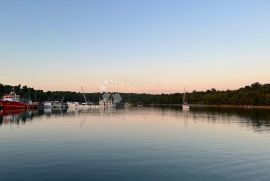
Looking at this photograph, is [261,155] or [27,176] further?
[261,155]

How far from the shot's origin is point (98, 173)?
36219 millimetres

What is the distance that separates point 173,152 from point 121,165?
12.6m

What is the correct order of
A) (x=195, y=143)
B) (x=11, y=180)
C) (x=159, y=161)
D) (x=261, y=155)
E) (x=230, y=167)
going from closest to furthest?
1. (x=11, y=180)
2. (x=230, y=167)
3. (x=159, y=161)
4. (x=261, y=155)
5. (x=195, y=143)

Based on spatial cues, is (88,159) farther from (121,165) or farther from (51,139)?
(51,139)

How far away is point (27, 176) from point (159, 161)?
53.7 feet

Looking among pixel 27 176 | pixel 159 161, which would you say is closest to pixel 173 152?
pixel 159 161

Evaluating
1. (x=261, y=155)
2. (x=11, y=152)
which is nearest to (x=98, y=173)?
(x=11, y=152)

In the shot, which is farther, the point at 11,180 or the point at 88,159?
the point at 88,159

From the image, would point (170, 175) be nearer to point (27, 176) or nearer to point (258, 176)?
point (258, 176)

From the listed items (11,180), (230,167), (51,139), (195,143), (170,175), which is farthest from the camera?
(51,139)

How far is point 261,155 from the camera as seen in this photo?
4931cm

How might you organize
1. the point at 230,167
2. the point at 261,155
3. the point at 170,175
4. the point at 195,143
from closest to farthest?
the point at 170,175, the point at 230,167, the point at 261,155, the point at 195,143

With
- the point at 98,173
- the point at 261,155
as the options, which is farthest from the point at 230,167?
the point at 98,173

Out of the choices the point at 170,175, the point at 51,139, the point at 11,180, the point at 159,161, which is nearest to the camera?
the point at 11,180
